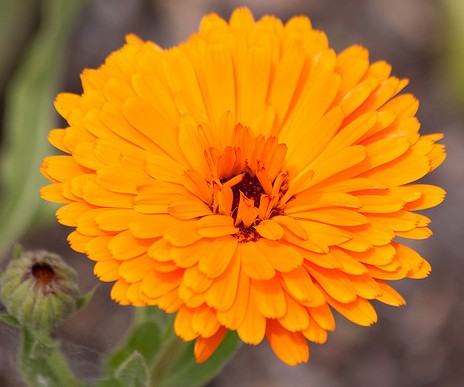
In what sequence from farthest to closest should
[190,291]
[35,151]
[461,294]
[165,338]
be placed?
[461,294] < [35,151] < [165,338] < [190,291]

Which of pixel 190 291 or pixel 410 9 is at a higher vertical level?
pixel 410 9

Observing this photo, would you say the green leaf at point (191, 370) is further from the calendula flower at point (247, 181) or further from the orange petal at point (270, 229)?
the orange petal at point (270, 229)

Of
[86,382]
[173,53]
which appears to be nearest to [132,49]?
[173,53]

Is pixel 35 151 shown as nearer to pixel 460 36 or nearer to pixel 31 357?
pixel 31 357

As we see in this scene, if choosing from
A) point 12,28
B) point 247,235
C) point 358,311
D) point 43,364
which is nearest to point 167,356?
point 43,364

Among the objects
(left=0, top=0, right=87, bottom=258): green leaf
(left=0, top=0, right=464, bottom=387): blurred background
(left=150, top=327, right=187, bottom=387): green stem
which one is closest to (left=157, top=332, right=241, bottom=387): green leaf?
(left=150, top=327, right=187, bottom=387): green stem

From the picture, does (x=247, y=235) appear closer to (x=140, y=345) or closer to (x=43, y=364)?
(x=140, y=345)
